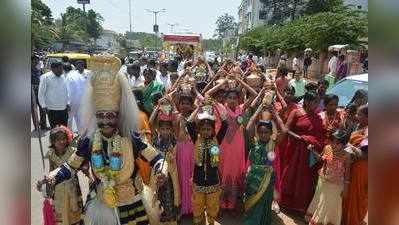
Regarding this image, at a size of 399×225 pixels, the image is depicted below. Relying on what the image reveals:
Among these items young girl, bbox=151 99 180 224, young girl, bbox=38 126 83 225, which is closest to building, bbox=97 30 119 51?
young girl, bbox=151 99 180 224

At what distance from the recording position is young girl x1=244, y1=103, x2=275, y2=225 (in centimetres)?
477

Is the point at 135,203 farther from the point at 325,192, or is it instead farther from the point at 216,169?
the point at 325,192

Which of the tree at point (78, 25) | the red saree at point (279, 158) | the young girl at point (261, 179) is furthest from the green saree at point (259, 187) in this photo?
the tree at point (78, 25)

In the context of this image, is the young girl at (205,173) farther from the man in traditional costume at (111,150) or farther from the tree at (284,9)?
the tree at (284,9)

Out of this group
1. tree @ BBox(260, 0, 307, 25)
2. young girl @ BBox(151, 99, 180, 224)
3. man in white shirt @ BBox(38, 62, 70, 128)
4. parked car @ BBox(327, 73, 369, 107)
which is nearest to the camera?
young girl @ BBox(151, 99, 180, 224)

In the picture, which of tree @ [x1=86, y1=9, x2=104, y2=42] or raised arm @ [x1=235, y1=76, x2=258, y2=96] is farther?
tree @ [x1=86, y1=9, x2=104, y2=42]

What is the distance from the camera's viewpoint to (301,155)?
5543mm

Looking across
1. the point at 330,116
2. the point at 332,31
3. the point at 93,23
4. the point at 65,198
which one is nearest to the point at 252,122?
the point at 330,116

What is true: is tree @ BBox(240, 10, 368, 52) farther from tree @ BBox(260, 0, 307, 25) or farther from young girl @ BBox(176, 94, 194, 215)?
tree @ BBox(260, 0, 307, 25)

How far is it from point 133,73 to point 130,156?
5154 millimetres

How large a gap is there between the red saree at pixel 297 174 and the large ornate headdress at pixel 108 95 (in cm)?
265

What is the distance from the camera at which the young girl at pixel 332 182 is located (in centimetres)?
468

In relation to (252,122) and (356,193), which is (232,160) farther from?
(356,193)
